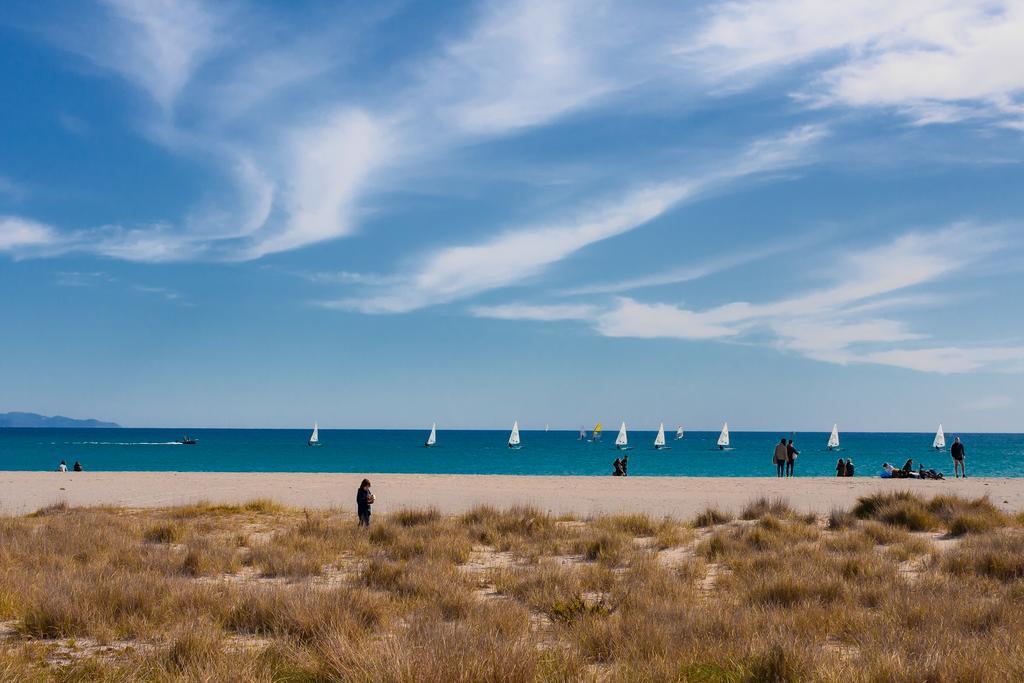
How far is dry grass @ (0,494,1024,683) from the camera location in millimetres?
6055

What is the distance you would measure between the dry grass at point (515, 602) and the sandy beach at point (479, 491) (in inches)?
263

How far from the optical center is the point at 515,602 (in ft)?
28.9

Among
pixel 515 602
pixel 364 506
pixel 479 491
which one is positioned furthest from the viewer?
pixel 479 491

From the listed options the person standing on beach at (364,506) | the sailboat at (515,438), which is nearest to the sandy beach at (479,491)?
the person standing on beach at (364,506)

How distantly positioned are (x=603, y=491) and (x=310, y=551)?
17.3m

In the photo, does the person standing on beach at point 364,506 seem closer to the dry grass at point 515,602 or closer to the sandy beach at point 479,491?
the dry grass at point 515,602

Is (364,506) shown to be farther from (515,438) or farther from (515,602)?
(515,438)

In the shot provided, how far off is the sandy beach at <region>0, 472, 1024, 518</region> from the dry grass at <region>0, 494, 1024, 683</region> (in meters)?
6.68

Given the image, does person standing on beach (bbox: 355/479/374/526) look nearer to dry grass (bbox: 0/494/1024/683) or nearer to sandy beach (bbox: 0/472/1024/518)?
dry grass (bbox: 0/494/1024/683)

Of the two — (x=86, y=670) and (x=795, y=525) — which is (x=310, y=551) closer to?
(x=86, y=670)

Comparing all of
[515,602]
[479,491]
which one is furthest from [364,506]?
[479,491]

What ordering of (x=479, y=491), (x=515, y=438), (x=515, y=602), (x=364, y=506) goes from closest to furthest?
(x=515, y=602), (x=364, y=506), (x=479, y=491), (x=515, y=438)

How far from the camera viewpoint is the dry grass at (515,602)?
19.9ft

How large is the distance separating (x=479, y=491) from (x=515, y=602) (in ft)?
68.0
